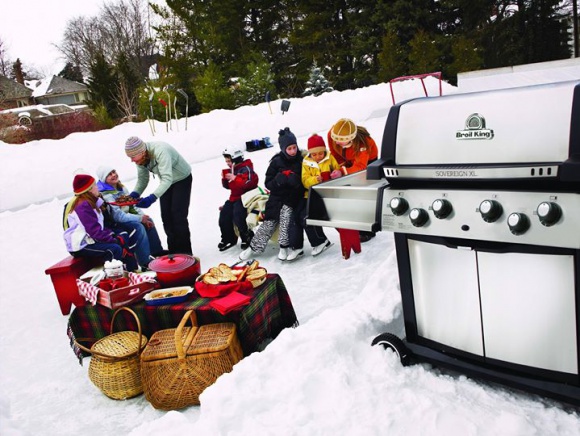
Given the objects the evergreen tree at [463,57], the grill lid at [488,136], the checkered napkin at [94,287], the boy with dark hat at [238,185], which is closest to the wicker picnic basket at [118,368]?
the checkered napkin at [94,287]

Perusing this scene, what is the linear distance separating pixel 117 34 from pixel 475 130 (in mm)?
35930

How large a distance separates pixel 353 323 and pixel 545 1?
3282 centimetres

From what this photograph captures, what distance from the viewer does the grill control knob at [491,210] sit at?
1.79 m

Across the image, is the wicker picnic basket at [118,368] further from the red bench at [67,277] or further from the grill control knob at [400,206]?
the grill control knob at [400,206]

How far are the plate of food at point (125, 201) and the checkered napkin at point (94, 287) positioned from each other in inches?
A: 58.5

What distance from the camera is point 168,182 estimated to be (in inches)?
199

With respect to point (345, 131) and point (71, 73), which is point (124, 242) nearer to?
point (345, 131)

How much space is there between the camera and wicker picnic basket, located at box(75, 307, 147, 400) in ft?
10.1

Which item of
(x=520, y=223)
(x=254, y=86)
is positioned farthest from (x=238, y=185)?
(x=254, y=86)

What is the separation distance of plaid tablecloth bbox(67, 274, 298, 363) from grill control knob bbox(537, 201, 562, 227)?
196cm

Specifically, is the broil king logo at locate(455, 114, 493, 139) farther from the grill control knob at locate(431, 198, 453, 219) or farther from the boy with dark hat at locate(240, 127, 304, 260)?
the boy with dark hat at locate(240, 127, 304, 260)

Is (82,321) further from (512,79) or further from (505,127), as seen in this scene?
(512,79)

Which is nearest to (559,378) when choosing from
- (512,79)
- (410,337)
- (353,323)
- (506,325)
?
(506,325)

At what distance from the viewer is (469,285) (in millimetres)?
2064
